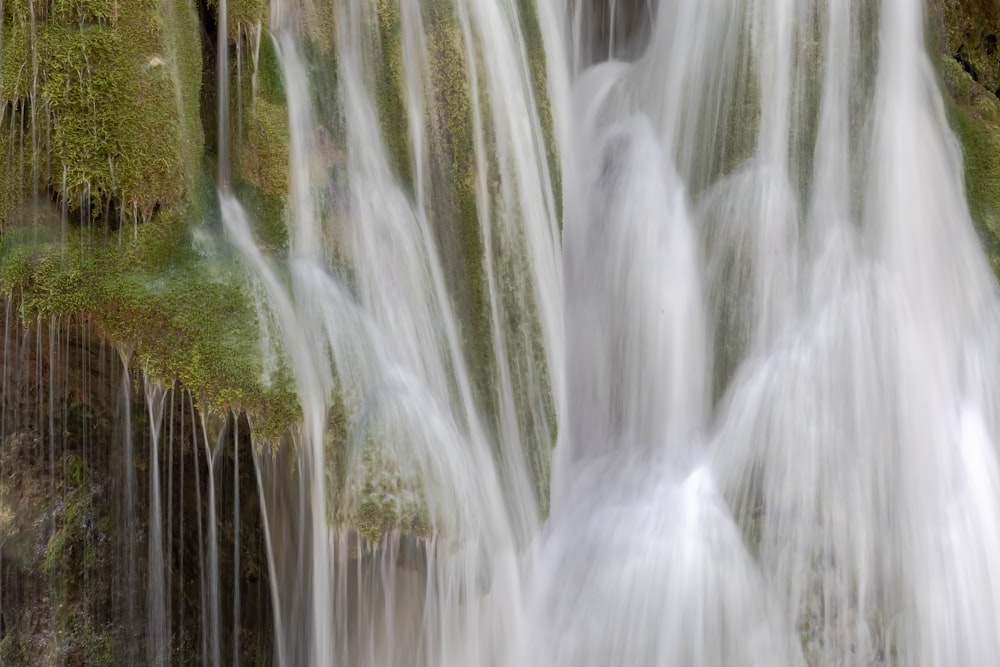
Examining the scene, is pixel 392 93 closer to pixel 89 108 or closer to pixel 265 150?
pixel 265 150

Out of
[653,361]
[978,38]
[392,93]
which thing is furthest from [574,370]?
[978,38]

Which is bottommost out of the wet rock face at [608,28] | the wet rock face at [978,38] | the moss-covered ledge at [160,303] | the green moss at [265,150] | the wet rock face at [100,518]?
the wet rock face at [100,518]

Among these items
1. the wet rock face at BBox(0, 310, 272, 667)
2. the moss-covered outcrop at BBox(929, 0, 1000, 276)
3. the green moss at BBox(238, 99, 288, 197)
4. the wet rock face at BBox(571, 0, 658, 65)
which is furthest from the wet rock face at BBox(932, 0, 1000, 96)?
the wet rock face at BBox(0, 310, 272, 667)

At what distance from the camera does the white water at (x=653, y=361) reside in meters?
4.95

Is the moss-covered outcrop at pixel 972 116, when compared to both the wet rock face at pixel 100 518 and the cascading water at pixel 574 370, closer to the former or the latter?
the cascading water at pixel 574 370

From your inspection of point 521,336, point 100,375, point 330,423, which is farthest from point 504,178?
point 100,375

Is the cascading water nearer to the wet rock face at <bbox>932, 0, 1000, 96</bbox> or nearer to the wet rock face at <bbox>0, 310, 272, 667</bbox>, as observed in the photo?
the wet rock face at <bbox>0, 310, 272, 667</bbox>

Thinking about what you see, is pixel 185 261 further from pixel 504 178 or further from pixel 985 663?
pixel 985 663

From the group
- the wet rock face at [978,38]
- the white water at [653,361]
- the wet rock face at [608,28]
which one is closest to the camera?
the white water at [653,361]

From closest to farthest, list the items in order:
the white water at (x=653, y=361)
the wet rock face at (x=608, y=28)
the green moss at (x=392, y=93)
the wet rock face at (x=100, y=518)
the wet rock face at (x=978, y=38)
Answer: the wet rock face at (x=100, y=518), the white water at (x=653, y=361), the green moss at (x=392, y=93), the wet rock face at (x=978, y=38), the wet rock face at (x=608, y=28)

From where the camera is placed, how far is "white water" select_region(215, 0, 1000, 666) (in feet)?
16.2

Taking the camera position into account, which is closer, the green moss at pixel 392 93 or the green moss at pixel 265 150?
the green moss at pixel 265 150

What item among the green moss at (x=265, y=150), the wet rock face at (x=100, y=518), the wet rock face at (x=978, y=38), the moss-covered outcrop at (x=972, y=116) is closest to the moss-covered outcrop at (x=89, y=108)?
the green moss at (x=265, y=150)

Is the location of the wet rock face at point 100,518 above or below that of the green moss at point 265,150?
below
